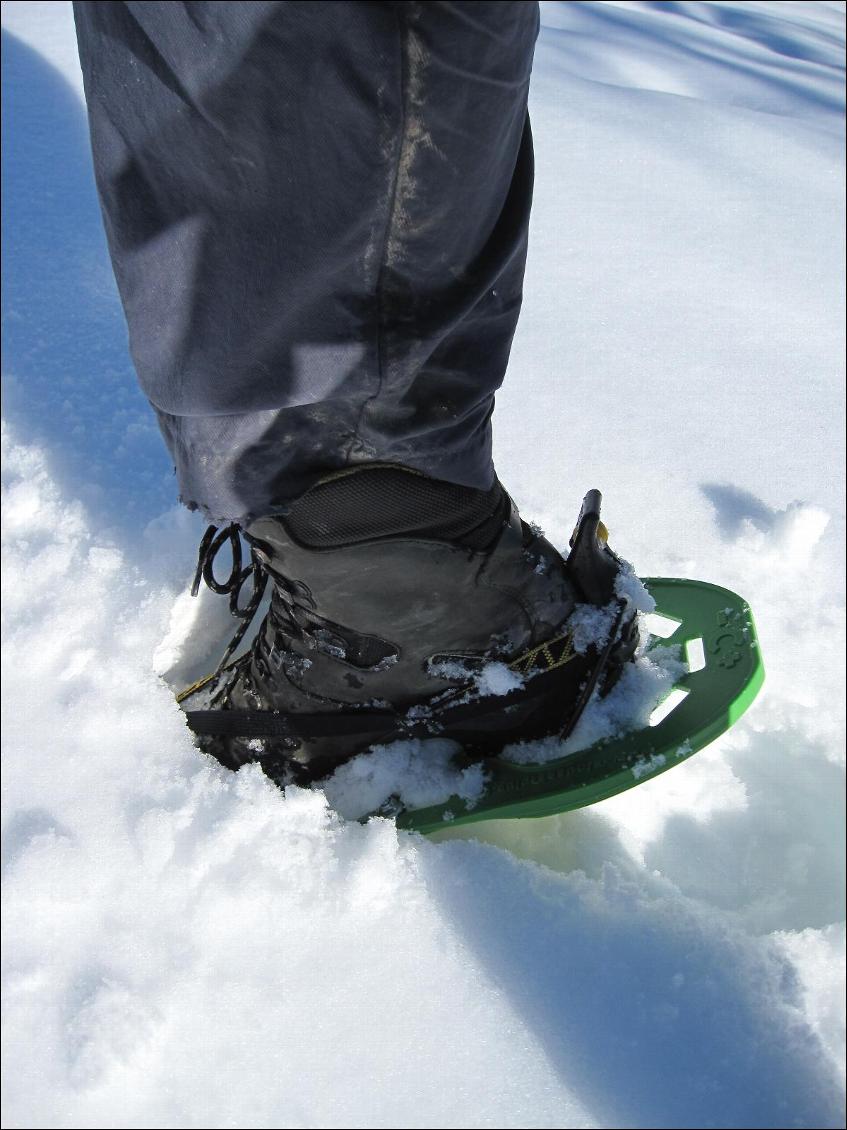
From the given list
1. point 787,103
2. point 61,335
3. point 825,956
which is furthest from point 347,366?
point 787,103

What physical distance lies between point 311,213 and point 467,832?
0.63m

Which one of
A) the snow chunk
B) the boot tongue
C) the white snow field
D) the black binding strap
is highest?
the boot tongue

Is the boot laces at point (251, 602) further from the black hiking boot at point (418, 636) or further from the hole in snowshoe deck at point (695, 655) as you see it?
the hole in snowshoe deck at point (695, 655)

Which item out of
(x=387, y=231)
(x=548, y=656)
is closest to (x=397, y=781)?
(x=548, y=656)

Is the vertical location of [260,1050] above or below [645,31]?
below

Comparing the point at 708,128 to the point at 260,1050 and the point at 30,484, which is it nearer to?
the point at 30,484

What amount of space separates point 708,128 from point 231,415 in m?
2.17

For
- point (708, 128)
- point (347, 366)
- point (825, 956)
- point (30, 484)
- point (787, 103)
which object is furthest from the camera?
point (787, 103)

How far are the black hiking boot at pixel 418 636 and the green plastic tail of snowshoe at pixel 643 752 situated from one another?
5cm

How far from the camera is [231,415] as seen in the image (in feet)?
2.05

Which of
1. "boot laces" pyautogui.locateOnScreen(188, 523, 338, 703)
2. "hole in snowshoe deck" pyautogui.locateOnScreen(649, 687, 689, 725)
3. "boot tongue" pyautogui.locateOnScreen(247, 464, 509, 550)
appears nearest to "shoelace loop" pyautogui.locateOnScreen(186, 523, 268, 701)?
"boot laces" pyautogui.locateOnScreen(188, 523, 338, 703)

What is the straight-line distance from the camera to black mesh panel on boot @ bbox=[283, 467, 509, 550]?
707 millimetres

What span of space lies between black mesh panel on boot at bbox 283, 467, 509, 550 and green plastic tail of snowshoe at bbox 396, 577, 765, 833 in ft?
0.89

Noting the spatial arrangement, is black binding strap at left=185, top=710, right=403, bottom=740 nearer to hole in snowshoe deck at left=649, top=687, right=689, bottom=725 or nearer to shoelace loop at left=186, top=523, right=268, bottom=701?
shoelace loop at left=186, top=523, right=268, bottom=701
